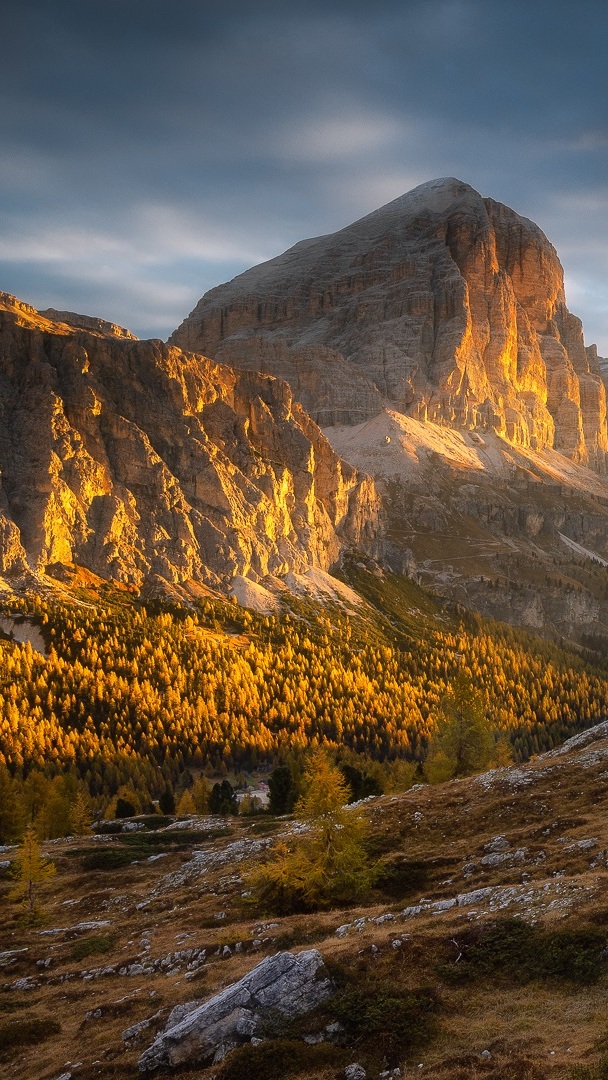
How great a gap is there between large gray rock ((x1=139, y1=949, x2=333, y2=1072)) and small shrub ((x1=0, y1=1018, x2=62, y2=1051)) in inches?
264

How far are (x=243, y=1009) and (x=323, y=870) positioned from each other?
1741cm

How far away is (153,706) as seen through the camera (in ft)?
555

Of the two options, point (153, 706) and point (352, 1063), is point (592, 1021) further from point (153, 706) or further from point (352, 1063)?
point (153, 706)

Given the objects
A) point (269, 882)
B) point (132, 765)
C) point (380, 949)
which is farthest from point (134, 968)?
point (132, 765)

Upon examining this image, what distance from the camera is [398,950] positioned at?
83.6 feet

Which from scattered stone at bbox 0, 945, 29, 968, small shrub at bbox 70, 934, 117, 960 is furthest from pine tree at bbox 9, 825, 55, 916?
small shrub at bbox 70, 934, 117, 960

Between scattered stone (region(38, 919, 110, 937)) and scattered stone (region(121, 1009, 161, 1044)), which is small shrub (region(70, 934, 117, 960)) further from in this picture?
scattered stone (region(121, 1009, 161, 1044))

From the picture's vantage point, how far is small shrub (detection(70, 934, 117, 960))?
123 ft

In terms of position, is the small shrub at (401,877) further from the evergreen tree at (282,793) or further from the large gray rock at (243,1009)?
the evergreen tree at (282,793)

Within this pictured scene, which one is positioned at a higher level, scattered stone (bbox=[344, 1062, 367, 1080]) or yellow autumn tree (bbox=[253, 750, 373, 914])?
scattered stone (bbox=[344, 1062, 367, 1080])

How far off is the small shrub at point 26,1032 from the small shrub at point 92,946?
1000 cm

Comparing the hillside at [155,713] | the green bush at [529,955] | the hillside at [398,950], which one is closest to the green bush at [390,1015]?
the hillside at [398,950]

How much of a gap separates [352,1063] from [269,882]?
22648 mm

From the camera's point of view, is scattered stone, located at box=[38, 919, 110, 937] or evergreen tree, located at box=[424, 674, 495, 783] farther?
evergreen tree, located at box=[424, 674, 495, 783]
